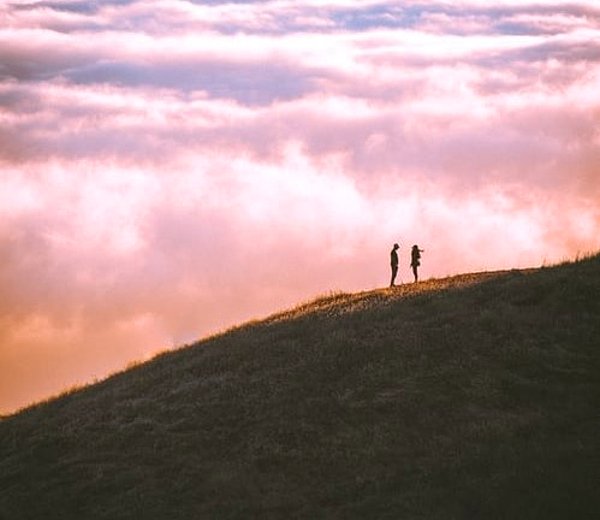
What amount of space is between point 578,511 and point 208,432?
12404 millimetres

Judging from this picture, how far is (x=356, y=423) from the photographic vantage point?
25891mm

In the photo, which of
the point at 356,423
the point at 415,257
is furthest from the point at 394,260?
the point at 356,423

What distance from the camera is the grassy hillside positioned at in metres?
20.8

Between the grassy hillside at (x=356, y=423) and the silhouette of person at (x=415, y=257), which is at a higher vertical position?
the silhouette of person at (x=415, y=257)

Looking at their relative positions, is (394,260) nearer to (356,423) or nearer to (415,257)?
(415,257)

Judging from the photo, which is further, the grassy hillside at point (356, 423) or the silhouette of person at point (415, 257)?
the silhouette of person at point (415, 257)

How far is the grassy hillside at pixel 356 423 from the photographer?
20.8 meters

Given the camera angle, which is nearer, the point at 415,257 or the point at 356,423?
the point at 356,423

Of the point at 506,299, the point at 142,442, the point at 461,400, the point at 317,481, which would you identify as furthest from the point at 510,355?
the point at 142,442

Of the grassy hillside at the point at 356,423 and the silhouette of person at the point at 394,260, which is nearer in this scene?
the grassy hillside at the point at 356,423

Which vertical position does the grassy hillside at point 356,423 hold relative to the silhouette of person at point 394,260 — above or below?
below

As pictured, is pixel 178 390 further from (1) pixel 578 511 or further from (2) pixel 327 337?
(1) pixel 578 511

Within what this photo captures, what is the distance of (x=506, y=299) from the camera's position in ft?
118

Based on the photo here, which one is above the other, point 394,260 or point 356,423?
point 394,260
